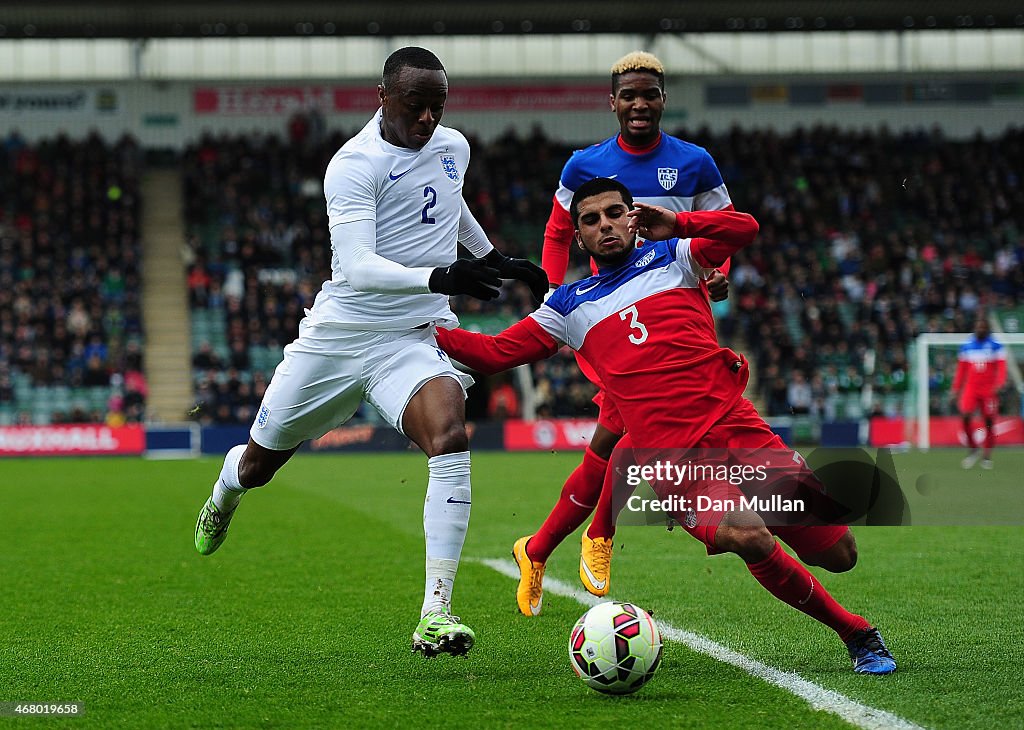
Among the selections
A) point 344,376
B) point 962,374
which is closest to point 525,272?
point 344,376

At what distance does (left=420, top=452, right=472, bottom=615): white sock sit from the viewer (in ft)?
16.4

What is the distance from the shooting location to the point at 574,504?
20.8ft

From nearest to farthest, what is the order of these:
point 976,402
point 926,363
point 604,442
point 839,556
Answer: point 839,556, point 604,442, point 976,402, point 926,363

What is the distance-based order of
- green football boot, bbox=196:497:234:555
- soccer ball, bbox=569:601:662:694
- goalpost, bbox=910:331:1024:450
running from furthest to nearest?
goalpost, bbox=910:331:1024:450 → green football boot, bbox=196:497:234:555 → soccer ball, bbox=569:601:662:694

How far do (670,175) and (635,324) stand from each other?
1.37 meters

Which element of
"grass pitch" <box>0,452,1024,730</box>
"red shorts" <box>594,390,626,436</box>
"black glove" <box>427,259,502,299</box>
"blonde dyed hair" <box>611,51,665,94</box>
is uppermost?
"blonde dyed hair" <box>611,51,665,94</box>

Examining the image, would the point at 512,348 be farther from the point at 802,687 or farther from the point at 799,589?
the point at 802,687

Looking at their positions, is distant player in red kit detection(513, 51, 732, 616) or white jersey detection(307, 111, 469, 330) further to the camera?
distant player in red kit detection(513, 51, 732, 616)

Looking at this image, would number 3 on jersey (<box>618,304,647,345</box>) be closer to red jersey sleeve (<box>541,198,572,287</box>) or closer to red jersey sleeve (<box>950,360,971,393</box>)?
red jersey sleeve (<box>541,198,572,287</box>)

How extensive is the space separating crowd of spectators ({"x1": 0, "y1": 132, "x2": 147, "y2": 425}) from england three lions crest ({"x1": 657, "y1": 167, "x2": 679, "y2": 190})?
1985cm

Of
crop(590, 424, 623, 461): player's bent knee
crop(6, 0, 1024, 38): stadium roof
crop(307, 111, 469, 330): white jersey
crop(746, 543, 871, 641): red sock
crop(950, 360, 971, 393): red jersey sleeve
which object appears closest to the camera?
crop(746, 543, 871, 641): red sock

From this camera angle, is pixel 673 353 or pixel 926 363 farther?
pixel 926 363

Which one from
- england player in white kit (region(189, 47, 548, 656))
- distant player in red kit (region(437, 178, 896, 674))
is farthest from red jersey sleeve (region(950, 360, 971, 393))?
distant player in red kit (region(437, 178, 896, 674))

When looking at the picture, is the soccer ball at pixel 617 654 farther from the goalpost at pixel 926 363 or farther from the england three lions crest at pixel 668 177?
the goalpost at pixel 926 363
